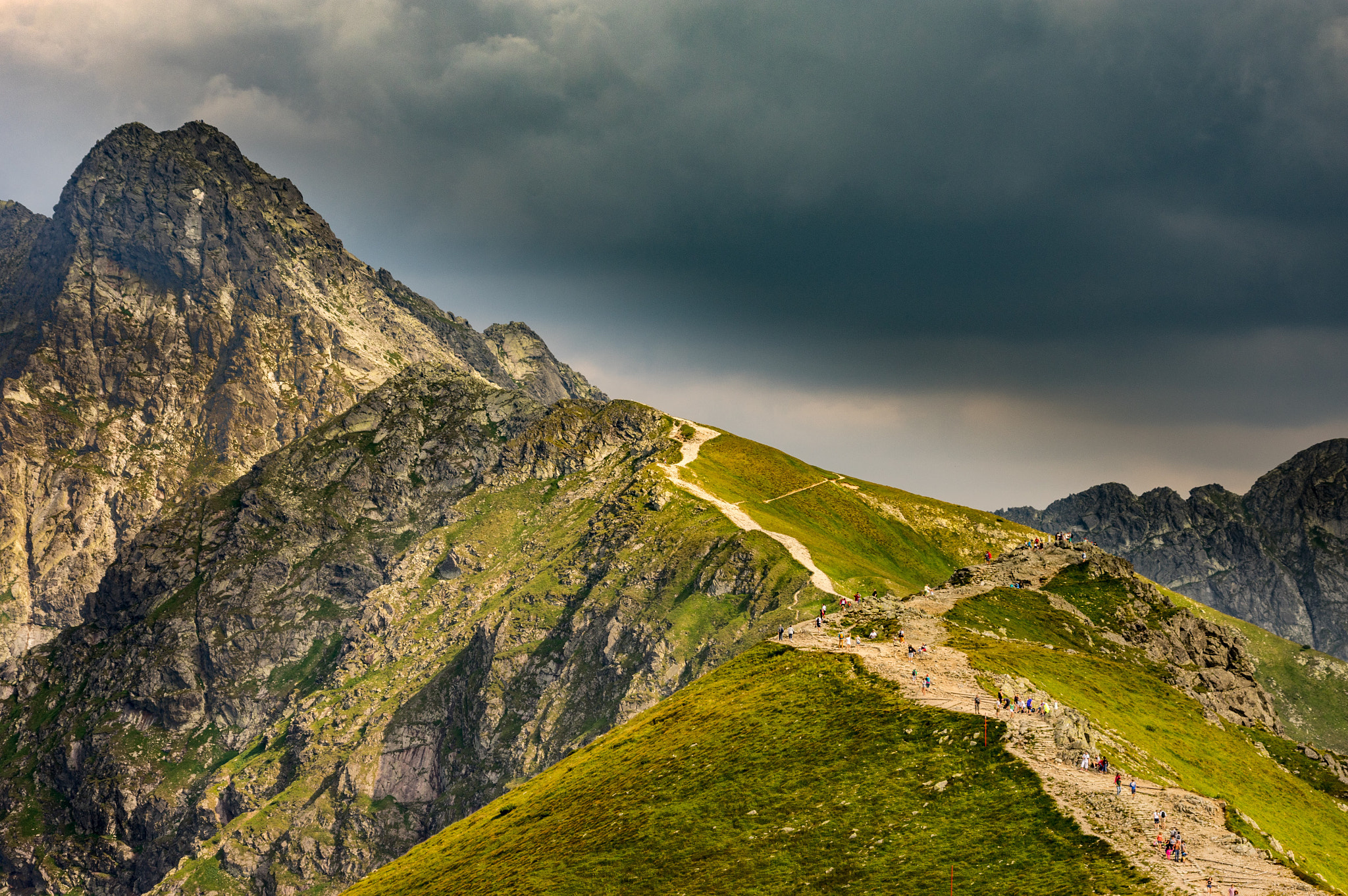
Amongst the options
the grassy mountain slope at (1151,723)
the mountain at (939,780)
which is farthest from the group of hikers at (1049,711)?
the grassy mountain slope at (1151,723)

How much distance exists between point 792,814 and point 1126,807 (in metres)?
26.2

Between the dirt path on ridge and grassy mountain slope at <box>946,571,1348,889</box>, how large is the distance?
134 inches

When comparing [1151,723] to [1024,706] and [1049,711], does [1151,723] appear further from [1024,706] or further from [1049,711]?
[1049,711]

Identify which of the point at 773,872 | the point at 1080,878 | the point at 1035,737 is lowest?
the point at 773,872

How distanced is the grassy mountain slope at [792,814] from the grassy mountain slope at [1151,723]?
1558cm

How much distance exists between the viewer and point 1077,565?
152125 mm

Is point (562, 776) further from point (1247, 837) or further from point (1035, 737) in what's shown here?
point (1247, 837)

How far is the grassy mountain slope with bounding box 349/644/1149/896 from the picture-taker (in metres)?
62.6

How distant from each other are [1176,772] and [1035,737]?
65.4ft

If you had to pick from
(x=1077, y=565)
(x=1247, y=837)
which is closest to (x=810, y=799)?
(x=1247, y=837)

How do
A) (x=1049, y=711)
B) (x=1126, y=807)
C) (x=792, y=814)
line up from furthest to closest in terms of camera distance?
(x=1049, y=711) → (x=792, y=814) → (x=1126, y=807)

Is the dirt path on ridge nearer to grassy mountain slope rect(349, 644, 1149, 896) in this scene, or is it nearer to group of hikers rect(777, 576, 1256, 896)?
group of hikers rect(777, 576, 1256, 896)

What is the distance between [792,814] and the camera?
246 ft

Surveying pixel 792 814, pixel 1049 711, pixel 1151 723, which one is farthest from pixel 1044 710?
pixel 1151 723
